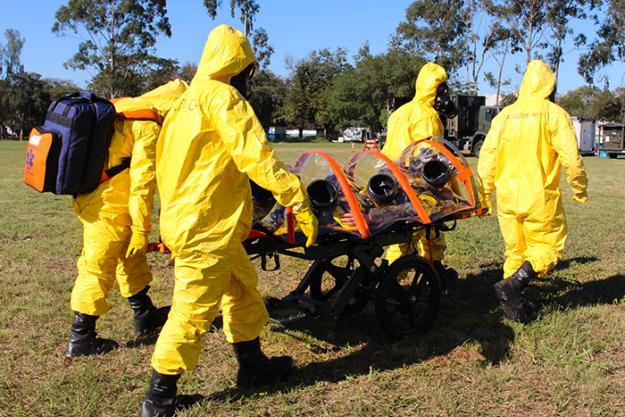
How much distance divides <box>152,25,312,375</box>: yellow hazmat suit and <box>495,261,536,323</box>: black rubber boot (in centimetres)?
234

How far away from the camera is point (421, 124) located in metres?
5.55

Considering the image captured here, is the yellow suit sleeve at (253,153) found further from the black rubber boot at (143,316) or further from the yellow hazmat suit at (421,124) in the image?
the yellow hazmat suit at (421,124)

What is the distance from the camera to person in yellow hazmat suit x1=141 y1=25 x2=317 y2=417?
2.94 meters

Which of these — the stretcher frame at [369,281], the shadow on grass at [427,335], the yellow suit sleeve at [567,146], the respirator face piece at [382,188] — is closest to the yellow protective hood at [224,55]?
the stretcher frame at [369,281]

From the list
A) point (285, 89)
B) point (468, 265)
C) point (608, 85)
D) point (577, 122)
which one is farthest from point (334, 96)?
point (468, 265)

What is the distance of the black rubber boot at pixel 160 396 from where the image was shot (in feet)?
10.2

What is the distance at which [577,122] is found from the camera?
3347 cm

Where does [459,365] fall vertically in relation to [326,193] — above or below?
below

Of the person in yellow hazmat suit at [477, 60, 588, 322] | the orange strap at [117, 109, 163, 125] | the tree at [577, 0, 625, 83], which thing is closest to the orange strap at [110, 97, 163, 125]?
the orange strap at [117, 109, 163, 125]

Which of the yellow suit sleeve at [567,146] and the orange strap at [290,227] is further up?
the yellow suit sleeve at [567,146]

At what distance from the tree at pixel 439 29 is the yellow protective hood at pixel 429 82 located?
156ft

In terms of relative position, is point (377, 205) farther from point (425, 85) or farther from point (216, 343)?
point (425, 85)

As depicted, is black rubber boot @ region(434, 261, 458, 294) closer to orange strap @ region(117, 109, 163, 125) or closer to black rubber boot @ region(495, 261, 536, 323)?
black rubber boot @ region(495, 261, 536, 323)

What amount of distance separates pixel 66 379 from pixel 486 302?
343 centimetres
